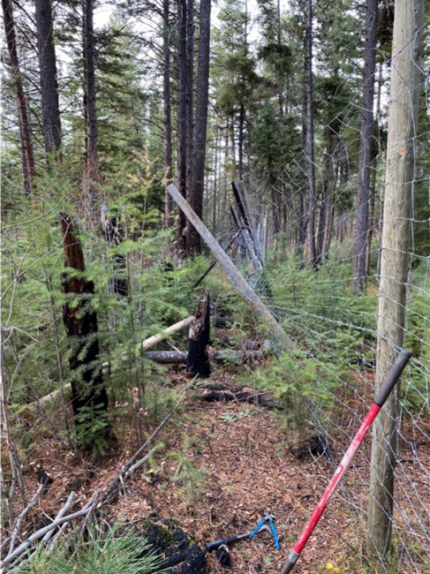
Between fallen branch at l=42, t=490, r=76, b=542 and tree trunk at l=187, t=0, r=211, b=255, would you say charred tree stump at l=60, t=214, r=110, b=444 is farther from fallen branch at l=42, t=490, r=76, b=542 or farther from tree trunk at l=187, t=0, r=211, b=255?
tree trunk at l=187, t=0, r=211, b=255

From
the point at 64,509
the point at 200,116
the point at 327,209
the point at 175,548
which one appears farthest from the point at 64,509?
the point at 327,209

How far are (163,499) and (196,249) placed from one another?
7.10 meters

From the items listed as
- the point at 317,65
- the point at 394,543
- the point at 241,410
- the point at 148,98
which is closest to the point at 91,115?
the point at 148,98

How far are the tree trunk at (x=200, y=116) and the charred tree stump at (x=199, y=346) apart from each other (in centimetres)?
449

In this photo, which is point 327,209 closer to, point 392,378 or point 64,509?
point 392,378

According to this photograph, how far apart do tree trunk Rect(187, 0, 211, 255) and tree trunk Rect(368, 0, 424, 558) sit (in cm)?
716

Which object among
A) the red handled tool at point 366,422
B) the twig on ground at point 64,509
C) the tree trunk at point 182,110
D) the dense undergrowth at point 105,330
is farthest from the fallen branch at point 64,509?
the tree trunk at point 182,110

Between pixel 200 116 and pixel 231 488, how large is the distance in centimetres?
861

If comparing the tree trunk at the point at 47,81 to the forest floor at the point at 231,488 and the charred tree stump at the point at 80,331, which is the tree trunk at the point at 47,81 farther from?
the forest floor at the point at 231,488

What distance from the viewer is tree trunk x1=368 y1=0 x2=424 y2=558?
1.51 meters

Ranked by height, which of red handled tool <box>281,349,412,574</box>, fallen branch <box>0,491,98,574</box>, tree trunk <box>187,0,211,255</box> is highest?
tree trunk <box>187,0,211,255</box>

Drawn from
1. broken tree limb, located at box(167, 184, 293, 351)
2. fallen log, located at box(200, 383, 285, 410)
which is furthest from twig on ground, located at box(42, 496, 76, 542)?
broken tree limb, located at box(167, 184, 293, 351)

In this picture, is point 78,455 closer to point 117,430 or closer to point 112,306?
point 117,430

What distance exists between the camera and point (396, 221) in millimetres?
1604
